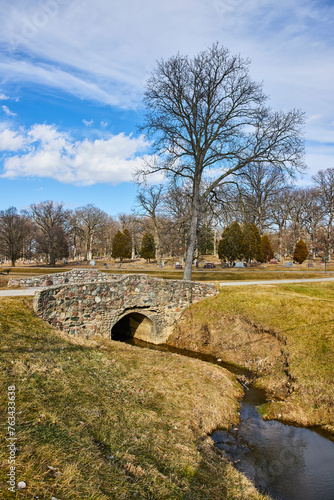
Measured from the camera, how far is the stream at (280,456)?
6.38 metres

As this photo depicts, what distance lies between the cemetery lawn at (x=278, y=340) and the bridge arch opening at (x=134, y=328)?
5.50 feet

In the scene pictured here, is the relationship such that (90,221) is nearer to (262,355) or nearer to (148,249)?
(148,249)

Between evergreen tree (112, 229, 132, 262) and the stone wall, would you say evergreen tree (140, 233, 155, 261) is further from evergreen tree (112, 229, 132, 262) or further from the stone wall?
the stone wall

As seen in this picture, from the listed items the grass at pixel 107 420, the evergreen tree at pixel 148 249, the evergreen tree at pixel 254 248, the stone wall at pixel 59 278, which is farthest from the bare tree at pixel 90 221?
the grass at pixel 107 420

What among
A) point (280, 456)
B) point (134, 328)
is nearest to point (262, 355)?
point (280, 456)

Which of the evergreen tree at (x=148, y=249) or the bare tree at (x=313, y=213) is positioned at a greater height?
the bare tree at (x=313, y=213)

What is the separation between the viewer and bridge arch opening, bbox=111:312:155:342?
17.5 metres

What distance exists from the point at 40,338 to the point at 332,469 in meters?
8.91

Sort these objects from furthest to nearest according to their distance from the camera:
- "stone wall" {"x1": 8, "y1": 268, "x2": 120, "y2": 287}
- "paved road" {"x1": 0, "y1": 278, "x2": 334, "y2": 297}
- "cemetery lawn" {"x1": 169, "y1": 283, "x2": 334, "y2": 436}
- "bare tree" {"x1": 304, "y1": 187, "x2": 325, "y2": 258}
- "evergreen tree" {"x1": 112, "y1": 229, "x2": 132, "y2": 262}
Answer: "evergreen tree" {"x1": 112, "y1": 229, "x2": 132, "y2": 262} → "bare tree" {"x1": 304, "y1": 187, "x2": 325, "y2": 258} → "stone wall" {"x1": 8, "y1": 268, "x2": 120, "y2": 287} → "paved road" {"x1": 0, "y1": 278, "x2": 334, "y2": 297} → "cemetery lawn" {"x1": 169, "y1": 283, "x2": 334, "y2": 436}

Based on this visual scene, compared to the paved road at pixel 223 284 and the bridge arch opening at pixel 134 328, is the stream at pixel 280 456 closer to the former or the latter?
the bridge arch opening at pixel 134 328

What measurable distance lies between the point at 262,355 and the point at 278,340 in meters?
0.96

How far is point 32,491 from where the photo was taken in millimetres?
3766

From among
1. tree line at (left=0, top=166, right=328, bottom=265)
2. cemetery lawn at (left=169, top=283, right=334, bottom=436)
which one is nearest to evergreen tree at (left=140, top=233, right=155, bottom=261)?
tree line at (left=0, top=166, right=328, bottom=265)

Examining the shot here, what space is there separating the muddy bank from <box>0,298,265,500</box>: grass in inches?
57.0
